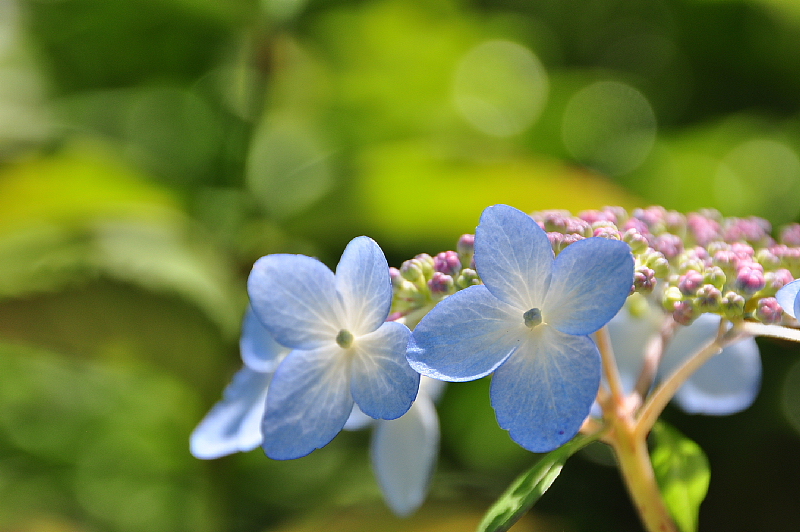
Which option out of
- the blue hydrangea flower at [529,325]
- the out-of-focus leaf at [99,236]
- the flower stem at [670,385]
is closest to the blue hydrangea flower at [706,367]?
the flower stem at [670,385]

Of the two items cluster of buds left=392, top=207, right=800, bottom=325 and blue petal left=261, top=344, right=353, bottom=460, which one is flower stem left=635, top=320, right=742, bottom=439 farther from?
blue petal left=261, top=344, right=353, bottom=460

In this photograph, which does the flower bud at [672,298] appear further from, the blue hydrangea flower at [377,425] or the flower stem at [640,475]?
the blue hydrangea flower at [377,425]

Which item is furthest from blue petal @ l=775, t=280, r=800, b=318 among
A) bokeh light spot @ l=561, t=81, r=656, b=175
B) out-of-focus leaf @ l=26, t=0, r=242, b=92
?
out-of-focus leaf @ l=26, t=0, r=242, b=92

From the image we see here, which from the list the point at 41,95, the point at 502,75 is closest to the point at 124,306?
the point at 41,95

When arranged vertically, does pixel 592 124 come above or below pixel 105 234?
below

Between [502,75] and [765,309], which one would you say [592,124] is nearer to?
[502,75]

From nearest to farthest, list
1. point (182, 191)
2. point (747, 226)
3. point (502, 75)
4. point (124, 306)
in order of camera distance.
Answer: point (747, 226) → point (124, 306) → point (182, 191) → point (502, 75)
